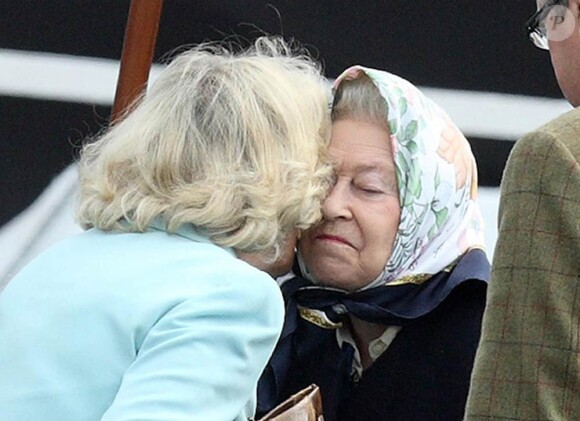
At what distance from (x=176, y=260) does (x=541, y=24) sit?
66 centimetres

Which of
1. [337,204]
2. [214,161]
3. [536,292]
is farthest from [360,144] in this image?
[536,292]

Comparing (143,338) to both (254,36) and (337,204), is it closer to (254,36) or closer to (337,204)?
(337,204)

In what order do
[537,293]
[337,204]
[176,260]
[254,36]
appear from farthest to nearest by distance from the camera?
1. [254,36]
2. [337,204]
3. [176,260]
4. [537,293]

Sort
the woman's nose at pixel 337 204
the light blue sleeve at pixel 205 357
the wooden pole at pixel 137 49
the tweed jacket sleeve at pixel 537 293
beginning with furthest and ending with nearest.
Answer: the wooden pole at pixel 137 49 → the woman's nose at pixel 337 204 → the light blue sleeve at pixel 205 357 → the tweed jacket sleeve at pixel 537 293

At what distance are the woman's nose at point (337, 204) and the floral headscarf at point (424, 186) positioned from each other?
0.11 m

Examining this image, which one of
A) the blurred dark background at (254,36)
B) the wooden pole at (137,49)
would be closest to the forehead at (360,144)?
the wooden pole at (137,49)

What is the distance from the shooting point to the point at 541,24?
6.93 feet

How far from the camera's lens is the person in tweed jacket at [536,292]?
1.77 meters

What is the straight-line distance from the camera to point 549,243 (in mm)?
1783

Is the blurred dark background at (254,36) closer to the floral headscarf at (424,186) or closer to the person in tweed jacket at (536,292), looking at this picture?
the floral headscarf at (424,186)

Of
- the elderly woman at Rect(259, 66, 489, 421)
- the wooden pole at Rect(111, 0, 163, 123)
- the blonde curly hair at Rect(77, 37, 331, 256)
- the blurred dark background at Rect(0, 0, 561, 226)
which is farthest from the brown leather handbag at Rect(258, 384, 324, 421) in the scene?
the blurred dark background at Rect(0, 0, 561, 226)

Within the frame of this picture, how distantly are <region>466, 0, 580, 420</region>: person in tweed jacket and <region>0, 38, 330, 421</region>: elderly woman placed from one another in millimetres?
384

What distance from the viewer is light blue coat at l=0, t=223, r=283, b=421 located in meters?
1.96

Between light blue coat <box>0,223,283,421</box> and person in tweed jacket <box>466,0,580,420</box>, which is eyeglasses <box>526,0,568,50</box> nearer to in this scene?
person in tweed jacket <box>466,0,580,420</box>
